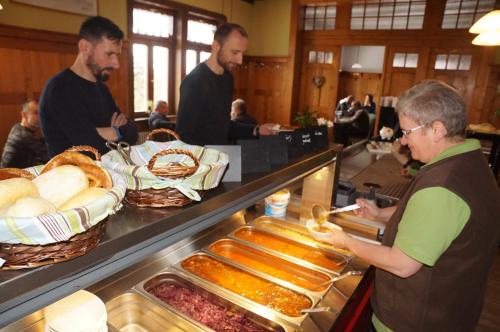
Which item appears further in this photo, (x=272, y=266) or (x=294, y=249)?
(x=294, y=249)

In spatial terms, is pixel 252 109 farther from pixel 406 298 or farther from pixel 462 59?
pixel 406 298

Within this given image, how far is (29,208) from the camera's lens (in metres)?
0.62

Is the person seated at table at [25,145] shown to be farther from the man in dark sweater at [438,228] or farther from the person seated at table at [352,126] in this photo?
the person seated at table at [352,126]

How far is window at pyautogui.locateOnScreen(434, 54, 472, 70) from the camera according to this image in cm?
695

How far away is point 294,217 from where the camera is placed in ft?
7.49

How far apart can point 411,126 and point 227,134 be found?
4.63ft

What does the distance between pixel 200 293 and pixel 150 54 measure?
20.0 ft

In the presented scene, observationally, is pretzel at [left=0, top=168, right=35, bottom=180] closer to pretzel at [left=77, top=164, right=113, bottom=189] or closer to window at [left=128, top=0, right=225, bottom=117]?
pretzel at [left=77, top=164, right=113, bottom=189]

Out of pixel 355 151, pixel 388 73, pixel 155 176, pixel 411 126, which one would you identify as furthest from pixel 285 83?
pixel 155 176

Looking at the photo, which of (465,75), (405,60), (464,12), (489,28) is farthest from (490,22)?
(405,60)

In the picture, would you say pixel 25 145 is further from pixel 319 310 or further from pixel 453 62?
pixel 453 62

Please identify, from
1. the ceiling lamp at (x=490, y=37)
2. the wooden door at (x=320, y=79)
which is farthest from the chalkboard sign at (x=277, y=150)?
the wooden door at (x=320, y=79)

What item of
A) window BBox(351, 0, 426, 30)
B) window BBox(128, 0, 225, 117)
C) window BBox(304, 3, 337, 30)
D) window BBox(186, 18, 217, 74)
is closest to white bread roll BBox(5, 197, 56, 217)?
window BBox(128, 0, 225, 117)

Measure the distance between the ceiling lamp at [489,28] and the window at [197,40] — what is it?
5405mm
